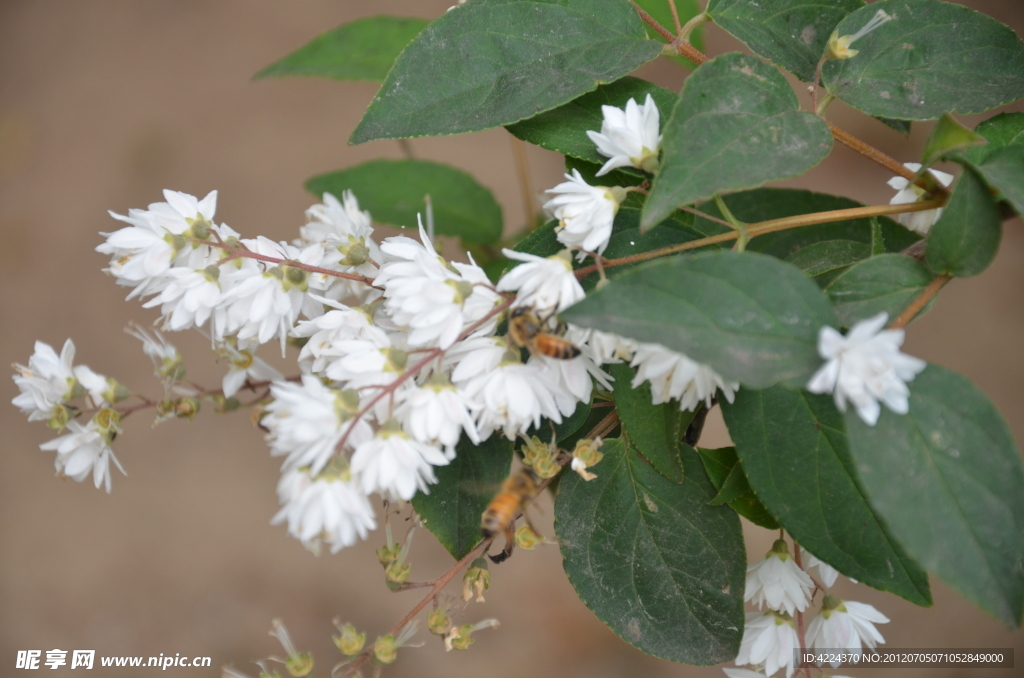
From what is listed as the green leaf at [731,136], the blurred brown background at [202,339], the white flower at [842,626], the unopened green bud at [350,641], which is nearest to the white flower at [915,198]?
the green leaf at [731,136]

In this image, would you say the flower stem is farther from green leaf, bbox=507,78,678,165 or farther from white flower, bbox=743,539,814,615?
white flower, bbox=743,539,814,615

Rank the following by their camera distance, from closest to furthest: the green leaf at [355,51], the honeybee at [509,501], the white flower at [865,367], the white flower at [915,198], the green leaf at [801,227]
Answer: the white flower at [865,367] < the honeybee at [509,501] < the white flower at [915,198] < the green leaf at [801,227] < the green leaf at [355,51]

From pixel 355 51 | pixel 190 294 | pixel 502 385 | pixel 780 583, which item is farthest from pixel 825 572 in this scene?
pixel 355 51

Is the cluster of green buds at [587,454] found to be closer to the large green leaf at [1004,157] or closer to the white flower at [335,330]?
the white flower at [335,330]

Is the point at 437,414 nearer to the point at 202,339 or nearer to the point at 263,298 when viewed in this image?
the point at 263,298

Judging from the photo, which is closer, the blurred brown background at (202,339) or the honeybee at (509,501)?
the honeybee at (509,501)

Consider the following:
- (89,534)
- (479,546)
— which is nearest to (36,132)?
(89,534)
